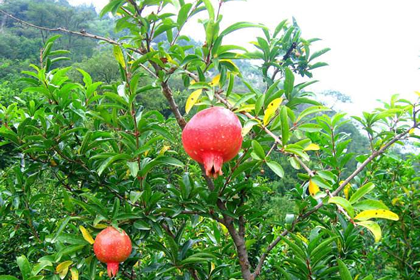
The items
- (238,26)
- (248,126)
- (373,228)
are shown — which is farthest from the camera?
(238,26)

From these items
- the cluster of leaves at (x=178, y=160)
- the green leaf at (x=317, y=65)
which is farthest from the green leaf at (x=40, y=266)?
the green leaf at (x=317, y=65)

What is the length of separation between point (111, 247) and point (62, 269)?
17 cm

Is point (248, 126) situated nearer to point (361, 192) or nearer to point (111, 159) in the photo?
point (361, 192)

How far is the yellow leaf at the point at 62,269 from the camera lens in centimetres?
85

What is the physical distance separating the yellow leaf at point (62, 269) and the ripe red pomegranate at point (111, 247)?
0.11 meters

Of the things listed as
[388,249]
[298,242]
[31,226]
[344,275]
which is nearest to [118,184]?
[31,226]

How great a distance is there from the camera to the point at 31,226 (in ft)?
4.01

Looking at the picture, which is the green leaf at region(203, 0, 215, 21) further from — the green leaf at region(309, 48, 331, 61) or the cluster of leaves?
the green leaf at region(309, 48, 331, 61)

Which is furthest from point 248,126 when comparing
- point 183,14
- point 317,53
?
point 317,53

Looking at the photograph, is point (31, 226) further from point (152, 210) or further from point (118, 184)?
point (152, 210)

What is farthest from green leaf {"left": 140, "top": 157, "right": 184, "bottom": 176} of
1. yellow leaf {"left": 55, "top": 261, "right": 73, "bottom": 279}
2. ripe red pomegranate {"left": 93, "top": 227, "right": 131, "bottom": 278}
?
yellow leaf {"left": 55, "top": 261, "right": 73, "bottom": 279}

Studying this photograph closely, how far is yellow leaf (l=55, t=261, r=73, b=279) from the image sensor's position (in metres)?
0.85

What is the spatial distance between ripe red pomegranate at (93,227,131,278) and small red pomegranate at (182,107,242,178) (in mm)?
322

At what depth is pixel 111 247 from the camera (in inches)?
31.4
